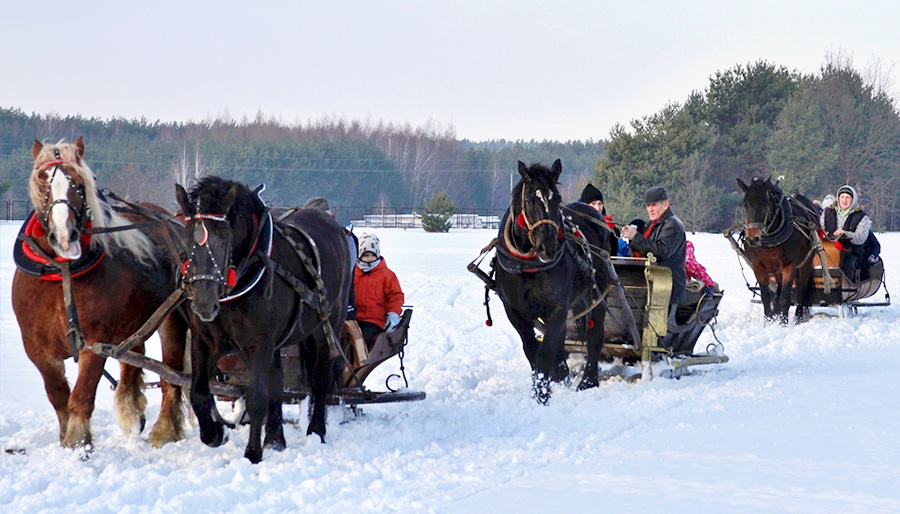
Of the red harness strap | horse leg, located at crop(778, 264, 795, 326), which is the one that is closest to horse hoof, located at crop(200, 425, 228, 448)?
the red harness strap

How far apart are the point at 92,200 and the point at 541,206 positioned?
113 inches

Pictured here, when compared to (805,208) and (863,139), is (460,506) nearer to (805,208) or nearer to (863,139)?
(805,208)

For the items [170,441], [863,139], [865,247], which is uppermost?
[863,139]

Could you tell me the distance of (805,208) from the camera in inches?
466

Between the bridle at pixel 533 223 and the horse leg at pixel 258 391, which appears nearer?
the horse leg at pixel 258 391

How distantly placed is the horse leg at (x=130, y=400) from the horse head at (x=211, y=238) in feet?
3.46

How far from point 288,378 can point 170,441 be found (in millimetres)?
819

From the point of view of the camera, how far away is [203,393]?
4988 mm

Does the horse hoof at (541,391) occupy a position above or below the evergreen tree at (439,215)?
below

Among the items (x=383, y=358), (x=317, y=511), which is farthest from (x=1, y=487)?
(x=383, y=358)

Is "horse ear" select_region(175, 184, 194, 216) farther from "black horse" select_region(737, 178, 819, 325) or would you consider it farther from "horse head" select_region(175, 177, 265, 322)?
"black horse" select_region(737, 178, 819, 325)

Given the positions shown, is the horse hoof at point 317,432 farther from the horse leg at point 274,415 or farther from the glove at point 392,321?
the glove at point 392,321

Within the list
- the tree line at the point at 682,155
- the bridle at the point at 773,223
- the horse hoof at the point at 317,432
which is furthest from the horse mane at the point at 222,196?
the tree line at the point at 682,155

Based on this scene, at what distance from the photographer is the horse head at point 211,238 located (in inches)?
177
